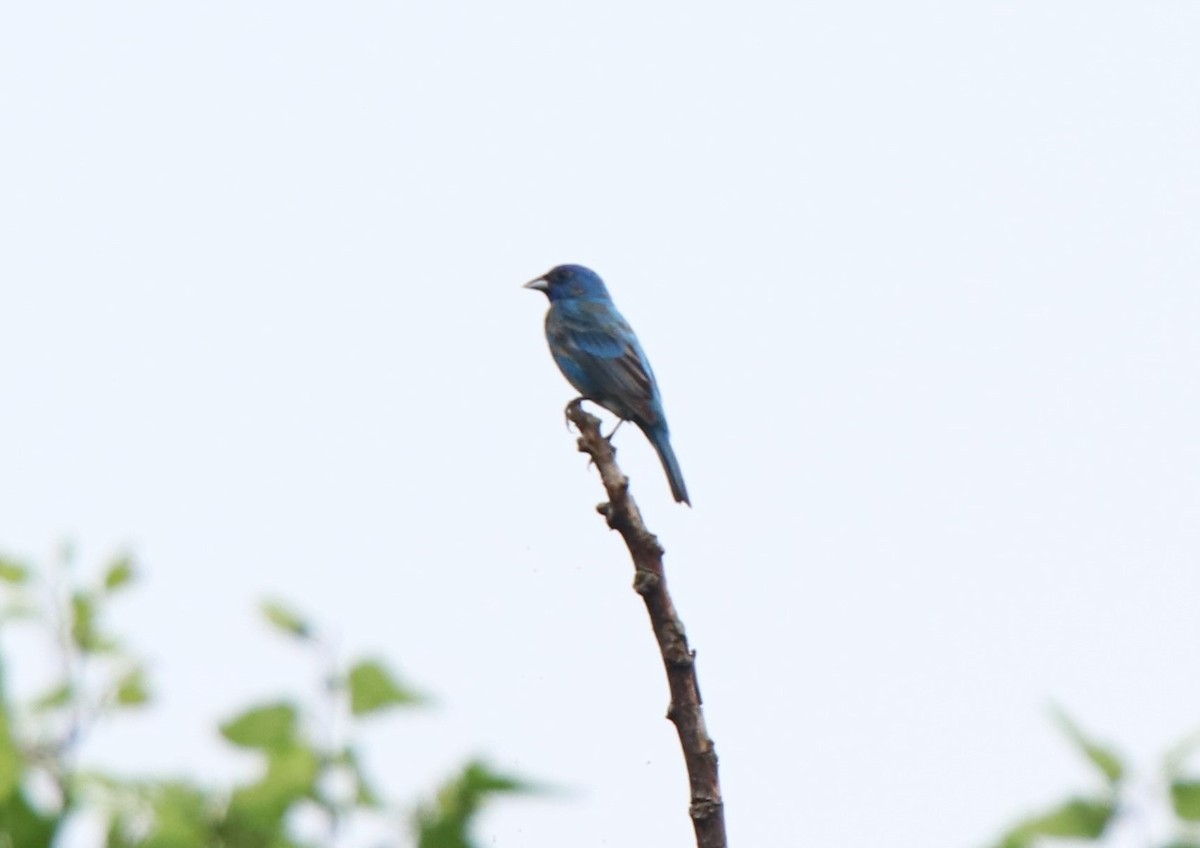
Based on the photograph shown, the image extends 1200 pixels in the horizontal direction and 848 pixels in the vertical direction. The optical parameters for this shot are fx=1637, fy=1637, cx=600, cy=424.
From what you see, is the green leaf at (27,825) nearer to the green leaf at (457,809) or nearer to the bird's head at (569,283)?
the green leaf at (457,809)

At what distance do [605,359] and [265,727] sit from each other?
11.3 m

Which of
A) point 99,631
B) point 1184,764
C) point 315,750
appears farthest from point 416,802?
point 1184,764

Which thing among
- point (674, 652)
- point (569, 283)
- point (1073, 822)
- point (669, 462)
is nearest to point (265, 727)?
point (1073, 822)

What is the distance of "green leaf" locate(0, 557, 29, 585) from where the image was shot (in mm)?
1731

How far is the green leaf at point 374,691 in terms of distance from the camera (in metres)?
1.38

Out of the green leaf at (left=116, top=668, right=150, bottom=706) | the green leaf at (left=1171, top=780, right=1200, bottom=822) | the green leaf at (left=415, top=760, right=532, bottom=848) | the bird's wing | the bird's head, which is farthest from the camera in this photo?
the bird's head

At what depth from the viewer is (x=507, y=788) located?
1333 millimetres

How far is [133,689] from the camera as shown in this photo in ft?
5.59

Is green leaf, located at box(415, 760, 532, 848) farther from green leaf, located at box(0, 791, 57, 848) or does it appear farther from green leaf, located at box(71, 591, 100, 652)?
green leaf, located at box(71, 591, 100, 652)

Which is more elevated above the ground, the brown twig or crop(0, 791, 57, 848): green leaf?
the brown twig

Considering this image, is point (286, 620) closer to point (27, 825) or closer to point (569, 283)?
point (27, 825)

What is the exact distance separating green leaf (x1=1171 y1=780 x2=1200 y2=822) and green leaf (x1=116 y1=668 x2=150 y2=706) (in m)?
1.01

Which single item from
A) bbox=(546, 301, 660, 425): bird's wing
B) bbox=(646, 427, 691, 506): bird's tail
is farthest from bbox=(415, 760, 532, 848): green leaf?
bbox=(546, 301, 660, 425): bird's wing

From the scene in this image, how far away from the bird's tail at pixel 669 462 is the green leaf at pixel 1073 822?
10314 mm
